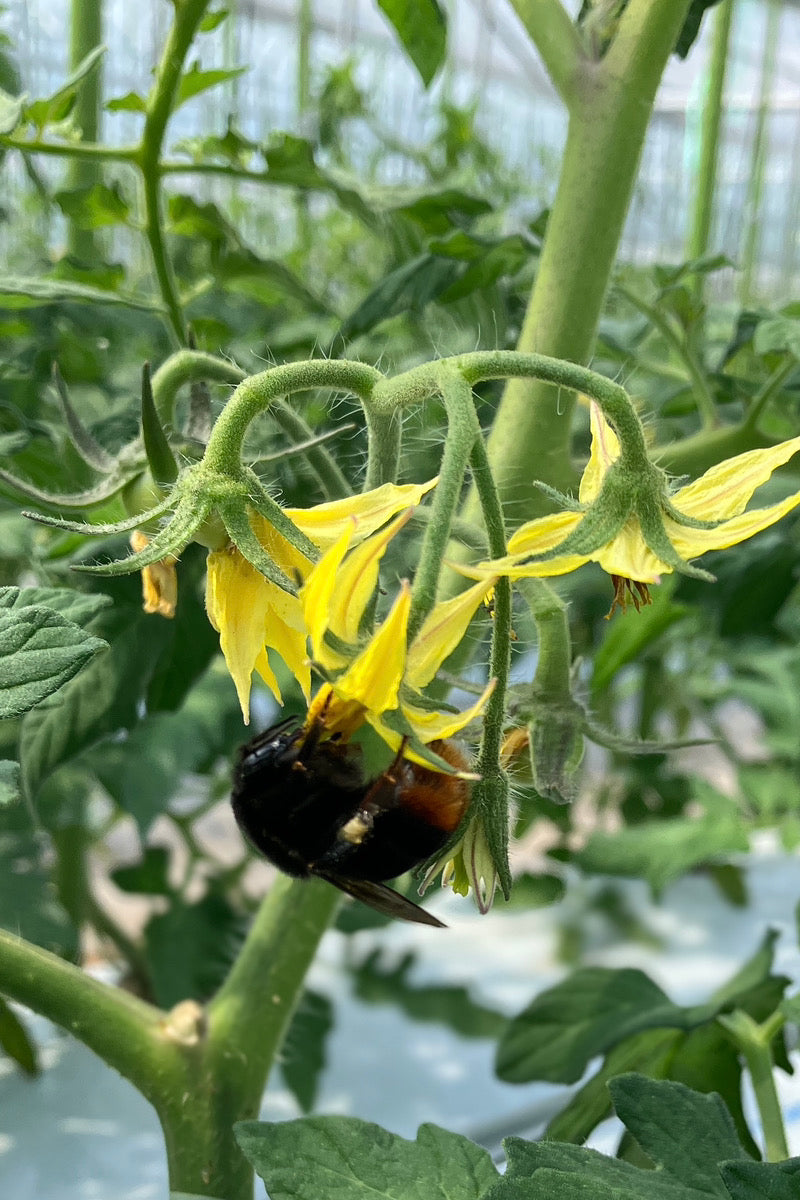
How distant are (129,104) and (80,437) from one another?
27 cm

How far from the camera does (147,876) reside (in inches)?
33.8

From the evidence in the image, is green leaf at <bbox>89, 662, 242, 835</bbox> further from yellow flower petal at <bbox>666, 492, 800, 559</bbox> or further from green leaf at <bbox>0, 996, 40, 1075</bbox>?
yellow flower petal at <bbox>666, 492, 800, 559</bbox>

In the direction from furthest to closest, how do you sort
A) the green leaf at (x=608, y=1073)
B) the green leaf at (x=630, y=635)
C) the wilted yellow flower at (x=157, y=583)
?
the green leaf at (x=630, y=635)
the green leaf at (x=608, y=1073)
the wilted yellow flower at (x=157, y=583)

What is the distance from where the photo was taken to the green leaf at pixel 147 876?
2.80 feet

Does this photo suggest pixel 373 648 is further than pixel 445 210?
No

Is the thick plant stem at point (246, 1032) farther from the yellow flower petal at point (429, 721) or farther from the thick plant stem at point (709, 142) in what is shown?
the thick plant stem at point (709, 142)

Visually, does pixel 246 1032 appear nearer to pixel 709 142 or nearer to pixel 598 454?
pixel 598 454

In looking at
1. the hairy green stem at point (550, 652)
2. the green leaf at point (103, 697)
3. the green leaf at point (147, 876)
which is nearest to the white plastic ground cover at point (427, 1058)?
the green leaf at point (147, 876)

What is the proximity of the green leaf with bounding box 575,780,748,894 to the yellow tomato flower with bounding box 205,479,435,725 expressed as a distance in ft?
1.66

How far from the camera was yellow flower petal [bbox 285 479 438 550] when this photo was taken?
0.27m

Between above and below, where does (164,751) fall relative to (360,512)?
below

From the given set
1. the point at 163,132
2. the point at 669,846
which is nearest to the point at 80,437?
the point at 163,132

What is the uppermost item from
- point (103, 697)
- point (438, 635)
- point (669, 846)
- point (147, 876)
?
point (438, 635)

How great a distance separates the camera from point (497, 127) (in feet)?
10.6
